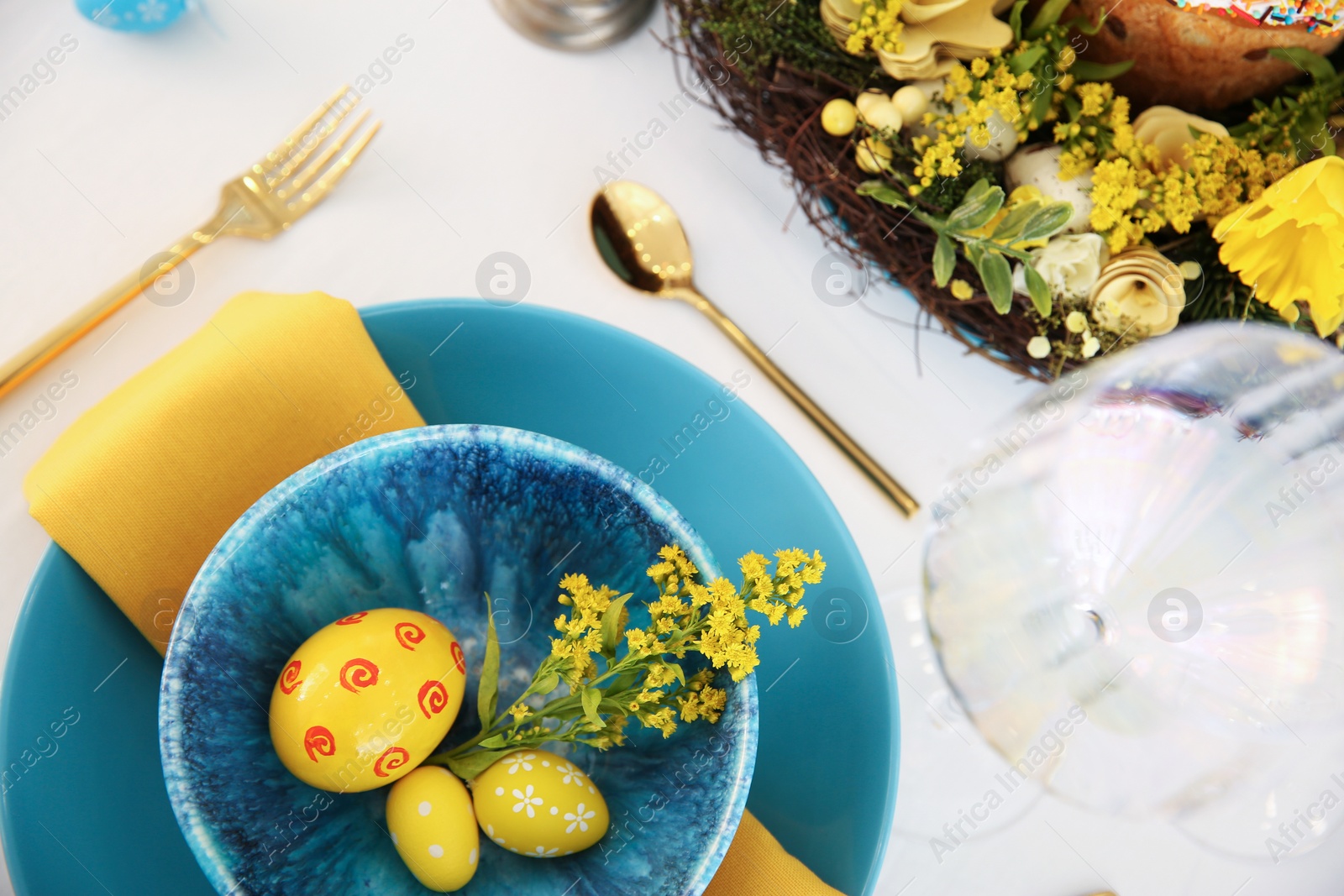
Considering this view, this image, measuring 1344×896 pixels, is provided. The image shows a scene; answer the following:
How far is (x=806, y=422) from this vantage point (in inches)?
22.6

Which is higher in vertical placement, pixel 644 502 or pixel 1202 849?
pixel 644 502

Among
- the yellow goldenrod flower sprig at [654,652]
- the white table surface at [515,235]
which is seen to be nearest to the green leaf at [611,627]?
the yellow goldenrod flower sprig at [654,652]

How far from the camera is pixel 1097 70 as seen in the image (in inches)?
18.8

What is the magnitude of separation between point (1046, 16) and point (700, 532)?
13.0 inches

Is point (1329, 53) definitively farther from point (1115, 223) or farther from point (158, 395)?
point (158, 395)

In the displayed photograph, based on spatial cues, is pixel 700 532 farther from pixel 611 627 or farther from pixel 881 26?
pixel 881 26

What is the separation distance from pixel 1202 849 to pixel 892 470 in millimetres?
322

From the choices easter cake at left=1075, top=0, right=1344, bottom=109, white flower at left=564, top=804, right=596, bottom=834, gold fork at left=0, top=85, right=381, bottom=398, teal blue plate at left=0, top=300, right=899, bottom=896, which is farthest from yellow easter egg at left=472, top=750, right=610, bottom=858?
easter cake at left=1075, top=0, right=1344, bottom=109

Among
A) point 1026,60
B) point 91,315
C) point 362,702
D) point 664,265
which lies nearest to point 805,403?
point 664,265

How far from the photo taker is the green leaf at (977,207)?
1.52 ft

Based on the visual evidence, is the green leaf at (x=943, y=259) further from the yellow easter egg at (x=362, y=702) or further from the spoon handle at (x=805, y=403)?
the yellow easter egg at (x=362, y=702)

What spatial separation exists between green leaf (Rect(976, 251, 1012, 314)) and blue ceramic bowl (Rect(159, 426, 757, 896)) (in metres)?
0.23

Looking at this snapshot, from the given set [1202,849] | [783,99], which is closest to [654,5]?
[783,99]

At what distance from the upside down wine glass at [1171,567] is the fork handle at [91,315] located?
1.53 ft
